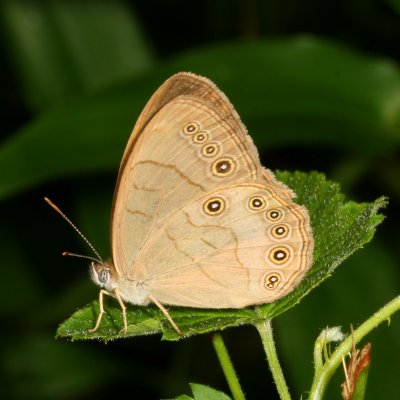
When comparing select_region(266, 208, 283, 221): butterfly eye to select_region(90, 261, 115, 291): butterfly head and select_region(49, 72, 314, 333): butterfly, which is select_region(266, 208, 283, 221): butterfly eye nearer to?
select_region(49, 72, 314, 333): butterfly

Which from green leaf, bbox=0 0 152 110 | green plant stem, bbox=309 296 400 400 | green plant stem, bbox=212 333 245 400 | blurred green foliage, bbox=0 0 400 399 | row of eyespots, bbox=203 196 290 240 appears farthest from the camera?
green leaf, bbox=0 0 152 110

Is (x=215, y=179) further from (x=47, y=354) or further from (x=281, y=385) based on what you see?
(x=47, y=354)

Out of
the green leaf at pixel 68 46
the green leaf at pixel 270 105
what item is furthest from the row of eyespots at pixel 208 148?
the green leaf at pixel 68 46

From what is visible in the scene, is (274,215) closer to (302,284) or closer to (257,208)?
(257,208)

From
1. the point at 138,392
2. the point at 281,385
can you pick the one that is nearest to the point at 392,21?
the point at 138,392

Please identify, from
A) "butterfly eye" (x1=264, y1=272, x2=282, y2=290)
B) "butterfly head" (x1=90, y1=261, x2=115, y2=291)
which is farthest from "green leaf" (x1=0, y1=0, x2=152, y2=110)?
"butterfly eye" (x1=264, y1=272, x2=282, y2=290)

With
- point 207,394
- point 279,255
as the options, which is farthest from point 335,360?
point 279,255
